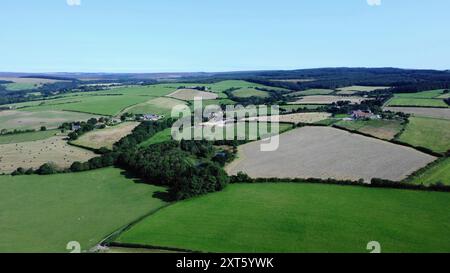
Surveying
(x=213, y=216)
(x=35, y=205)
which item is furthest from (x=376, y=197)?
(x=35, y=205)

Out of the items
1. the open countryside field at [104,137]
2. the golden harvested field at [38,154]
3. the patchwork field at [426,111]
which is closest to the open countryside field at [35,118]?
the open countryside field at [104,137]

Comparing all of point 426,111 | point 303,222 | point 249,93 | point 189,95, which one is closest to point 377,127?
point 426,111

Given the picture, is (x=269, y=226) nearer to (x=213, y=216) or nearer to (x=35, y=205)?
(x=213, y=216)

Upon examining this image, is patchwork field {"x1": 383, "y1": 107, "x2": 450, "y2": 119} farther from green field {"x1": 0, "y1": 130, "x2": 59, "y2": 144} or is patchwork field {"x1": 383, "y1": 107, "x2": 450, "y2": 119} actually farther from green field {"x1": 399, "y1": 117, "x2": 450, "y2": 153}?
green field {"x1": 0, "y1": 130, "x2": 59, "y2": 144}

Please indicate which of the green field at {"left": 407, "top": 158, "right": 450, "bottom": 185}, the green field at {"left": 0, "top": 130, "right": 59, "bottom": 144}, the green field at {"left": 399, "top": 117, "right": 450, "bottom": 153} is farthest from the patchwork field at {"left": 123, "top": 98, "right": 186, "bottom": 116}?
the green field at {"left": 407, "top": 158, "right": 450, "bottom": 185}

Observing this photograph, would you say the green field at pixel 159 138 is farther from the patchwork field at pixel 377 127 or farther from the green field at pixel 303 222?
the patchwork field at pixel 377 127

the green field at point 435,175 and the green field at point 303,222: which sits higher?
the green field at point 435,175

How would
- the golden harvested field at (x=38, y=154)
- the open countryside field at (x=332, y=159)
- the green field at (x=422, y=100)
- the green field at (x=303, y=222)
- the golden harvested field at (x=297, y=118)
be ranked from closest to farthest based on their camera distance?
the green field at (x=303, y=222), the open countryside field at (x=332, y=159), the golden harvested field at (x=38, y=154), the golden harvested field at (x=297, y=118), the green field at (x=422, y=100)
